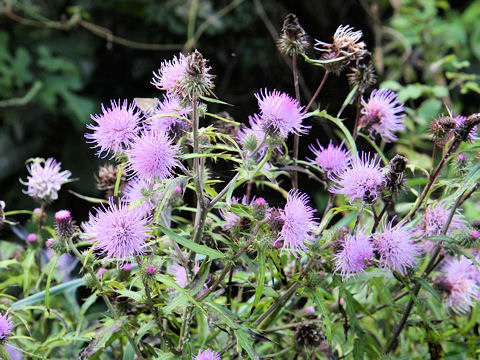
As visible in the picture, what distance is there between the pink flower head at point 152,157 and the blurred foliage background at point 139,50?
185 centimetres

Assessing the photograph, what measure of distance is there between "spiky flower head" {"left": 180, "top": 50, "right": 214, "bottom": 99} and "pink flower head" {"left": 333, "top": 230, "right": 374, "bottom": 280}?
0.31 m

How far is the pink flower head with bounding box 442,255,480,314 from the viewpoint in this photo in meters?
0.97

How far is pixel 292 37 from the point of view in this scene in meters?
0.89

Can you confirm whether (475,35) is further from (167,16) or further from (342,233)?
(342,233)

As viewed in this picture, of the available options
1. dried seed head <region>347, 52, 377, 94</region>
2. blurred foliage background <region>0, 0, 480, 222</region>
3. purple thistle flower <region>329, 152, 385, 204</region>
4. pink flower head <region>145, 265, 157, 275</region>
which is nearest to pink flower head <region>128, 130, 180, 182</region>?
pink flower head <region>145, 265, 157, 275</region>

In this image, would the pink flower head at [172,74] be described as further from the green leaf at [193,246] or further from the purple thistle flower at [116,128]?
the green leaf at [193,246]

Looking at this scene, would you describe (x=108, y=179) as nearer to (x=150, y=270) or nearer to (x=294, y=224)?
(x=150, y=270)

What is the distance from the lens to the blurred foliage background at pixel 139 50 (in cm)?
258

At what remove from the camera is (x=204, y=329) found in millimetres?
923

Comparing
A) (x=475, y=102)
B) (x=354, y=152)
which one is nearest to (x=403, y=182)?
(x=354, y=152)

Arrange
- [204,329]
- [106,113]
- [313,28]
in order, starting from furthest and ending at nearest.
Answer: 1. [313,28]
2. [204,329]
3. [106,113]

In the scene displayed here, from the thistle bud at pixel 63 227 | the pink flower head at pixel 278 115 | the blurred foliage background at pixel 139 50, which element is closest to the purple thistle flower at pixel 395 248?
the pink flower head at pixel 278 115

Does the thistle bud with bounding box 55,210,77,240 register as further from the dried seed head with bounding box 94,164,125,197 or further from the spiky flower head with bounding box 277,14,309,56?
the spiky flower head with bounding box 277,14,309,56

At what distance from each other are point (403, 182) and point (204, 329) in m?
0.43
